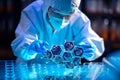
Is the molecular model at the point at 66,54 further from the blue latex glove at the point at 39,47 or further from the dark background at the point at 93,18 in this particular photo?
the dark background at the point at 93,18

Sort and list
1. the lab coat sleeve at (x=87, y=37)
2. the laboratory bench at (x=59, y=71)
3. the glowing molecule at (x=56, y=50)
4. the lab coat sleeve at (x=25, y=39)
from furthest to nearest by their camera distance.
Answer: the lab coat sleeve at (x=87, y=37), the lab coat sleeve at (x=25, y=39), the glowing molecule at (x=56, y=50), the laboratory bench at (x=59, y=71)

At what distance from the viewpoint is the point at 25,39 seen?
5.43 ft

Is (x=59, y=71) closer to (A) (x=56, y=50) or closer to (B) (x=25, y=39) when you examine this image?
(A) (x=56, y=50)

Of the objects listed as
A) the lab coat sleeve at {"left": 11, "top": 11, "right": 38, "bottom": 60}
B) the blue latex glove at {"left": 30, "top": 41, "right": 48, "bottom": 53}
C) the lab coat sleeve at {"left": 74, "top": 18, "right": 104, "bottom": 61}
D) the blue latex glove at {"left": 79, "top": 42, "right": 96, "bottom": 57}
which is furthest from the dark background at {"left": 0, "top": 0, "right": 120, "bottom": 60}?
the blue latex glove at {"left": 30, "top": 41, "right": 48, "bottom": 53}

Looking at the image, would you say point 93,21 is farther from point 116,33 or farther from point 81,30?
point 81,30

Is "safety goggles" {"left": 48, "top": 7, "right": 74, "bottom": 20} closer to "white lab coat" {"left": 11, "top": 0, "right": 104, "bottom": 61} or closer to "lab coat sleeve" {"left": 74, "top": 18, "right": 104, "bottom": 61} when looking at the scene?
"white lab coat" {"left": 11, "top": 0, "right": 104, "bottom": 61}

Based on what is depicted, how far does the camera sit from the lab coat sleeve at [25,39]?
1.65 metres

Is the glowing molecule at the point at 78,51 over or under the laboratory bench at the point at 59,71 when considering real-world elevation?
over

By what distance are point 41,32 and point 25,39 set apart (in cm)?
17

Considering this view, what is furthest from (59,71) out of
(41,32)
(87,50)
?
(41,32)

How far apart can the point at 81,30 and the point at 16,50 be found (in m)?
0.40

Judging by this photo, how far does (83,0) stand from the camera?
3738mm

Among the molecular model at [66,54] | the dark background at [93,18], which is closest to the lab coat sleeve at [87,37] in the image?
the molecular model at [66,54]

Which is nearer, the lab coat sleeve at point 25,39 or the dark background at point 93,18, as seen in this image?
the lab coat sleeve at point 25,39
